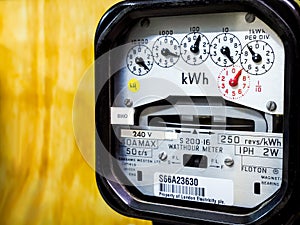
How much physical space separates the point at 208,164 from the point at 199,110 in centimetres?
7

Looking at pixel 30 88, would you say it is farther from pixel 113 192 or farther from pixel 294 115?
pixel 294 115

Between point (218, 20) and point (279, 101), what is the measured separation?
0.39ft

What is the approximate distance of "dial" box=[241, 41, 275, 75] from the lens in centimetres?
53

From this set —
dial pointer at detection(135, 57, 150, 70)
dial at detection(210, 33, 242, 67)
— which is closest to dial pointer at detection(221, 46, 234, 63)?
dial at detection(210, 33, 242, 67)

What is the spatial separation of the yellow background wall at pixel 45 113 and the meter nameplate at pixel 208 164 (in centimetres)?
6

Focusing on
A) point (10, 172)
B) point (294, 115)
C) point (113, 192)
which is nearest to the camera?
point (294, 115)

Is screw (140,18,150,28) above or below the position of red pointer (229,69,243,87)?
above

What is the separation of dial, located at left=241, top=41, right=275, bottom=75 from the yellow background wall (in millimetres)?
190

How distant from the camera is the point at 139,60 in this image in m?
0.60

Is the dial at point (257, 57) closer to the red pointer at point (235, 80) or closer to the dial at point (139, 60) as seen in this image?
the red pointer at point (235, 80)

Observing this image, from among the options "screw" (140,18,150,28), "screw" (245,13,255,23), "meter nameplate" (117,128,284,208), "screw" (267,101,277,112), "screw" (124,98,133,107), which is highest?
"screw" (140,18,150,28)

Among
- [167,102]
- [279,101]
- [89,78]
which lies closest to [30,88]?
[89,78]

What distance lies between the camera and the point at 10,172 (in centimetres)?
71

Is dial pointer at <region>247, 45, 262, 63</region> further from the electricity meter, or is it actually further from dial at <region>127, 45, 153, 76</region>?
dial at <region>127, 45, 153, 76</region>
